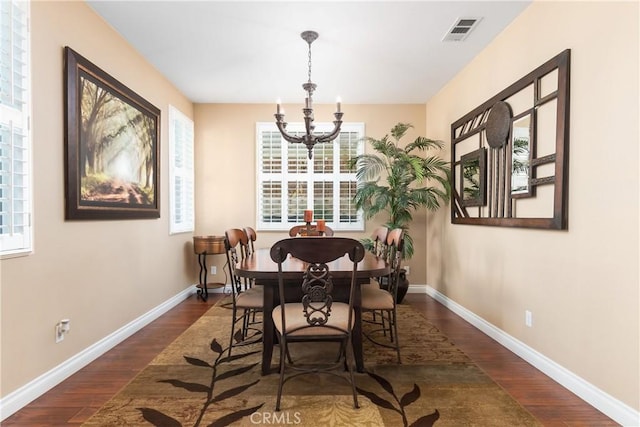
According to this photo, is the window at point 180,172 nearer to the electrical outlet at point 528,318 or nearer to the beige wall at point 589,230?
the beige wall at point 589,230

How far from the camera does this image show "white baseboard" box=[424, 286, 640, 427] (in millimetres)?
1842

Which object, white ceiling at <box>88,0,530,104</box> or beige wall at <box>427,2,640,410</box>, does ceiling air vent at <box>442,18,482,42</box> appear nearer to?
white ceiling at <box>88,0,530,104</box>

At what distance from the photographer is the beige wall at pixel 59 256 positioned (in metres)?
2.03

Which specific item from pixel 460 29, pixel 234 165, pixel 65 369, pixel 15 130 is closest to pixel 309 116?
pixel 460 29

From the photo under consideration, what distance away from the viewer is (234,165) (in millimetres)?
5082

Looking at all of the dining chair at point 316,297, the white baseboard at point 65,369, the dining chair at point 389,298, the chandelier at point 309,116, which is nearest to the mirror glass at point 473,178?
the dining chair at point 389,298

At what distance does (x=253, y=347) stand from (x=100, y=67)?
2.66m

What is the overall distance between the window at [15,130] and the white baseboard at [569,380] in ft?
11.4

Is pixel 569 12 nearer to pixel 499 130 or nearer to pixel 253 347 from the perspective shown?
pixel 499 130

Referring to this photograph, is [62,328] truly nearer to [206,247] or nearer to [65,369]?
[65,369]

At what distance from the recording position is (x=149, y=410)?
1.96 metres

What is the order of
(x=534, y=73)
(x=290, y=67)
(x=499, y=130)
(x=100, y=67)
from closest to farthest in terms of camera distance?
(x=534, y=73), (x=100, y=67), (x=499, y=130), (x=290, y=67)

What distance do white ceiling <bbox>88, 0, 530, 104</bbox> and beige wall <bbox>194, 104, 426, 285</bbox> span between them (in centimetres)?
50

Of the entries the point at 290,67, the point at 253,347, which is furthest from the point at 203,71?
the point at 253,347
